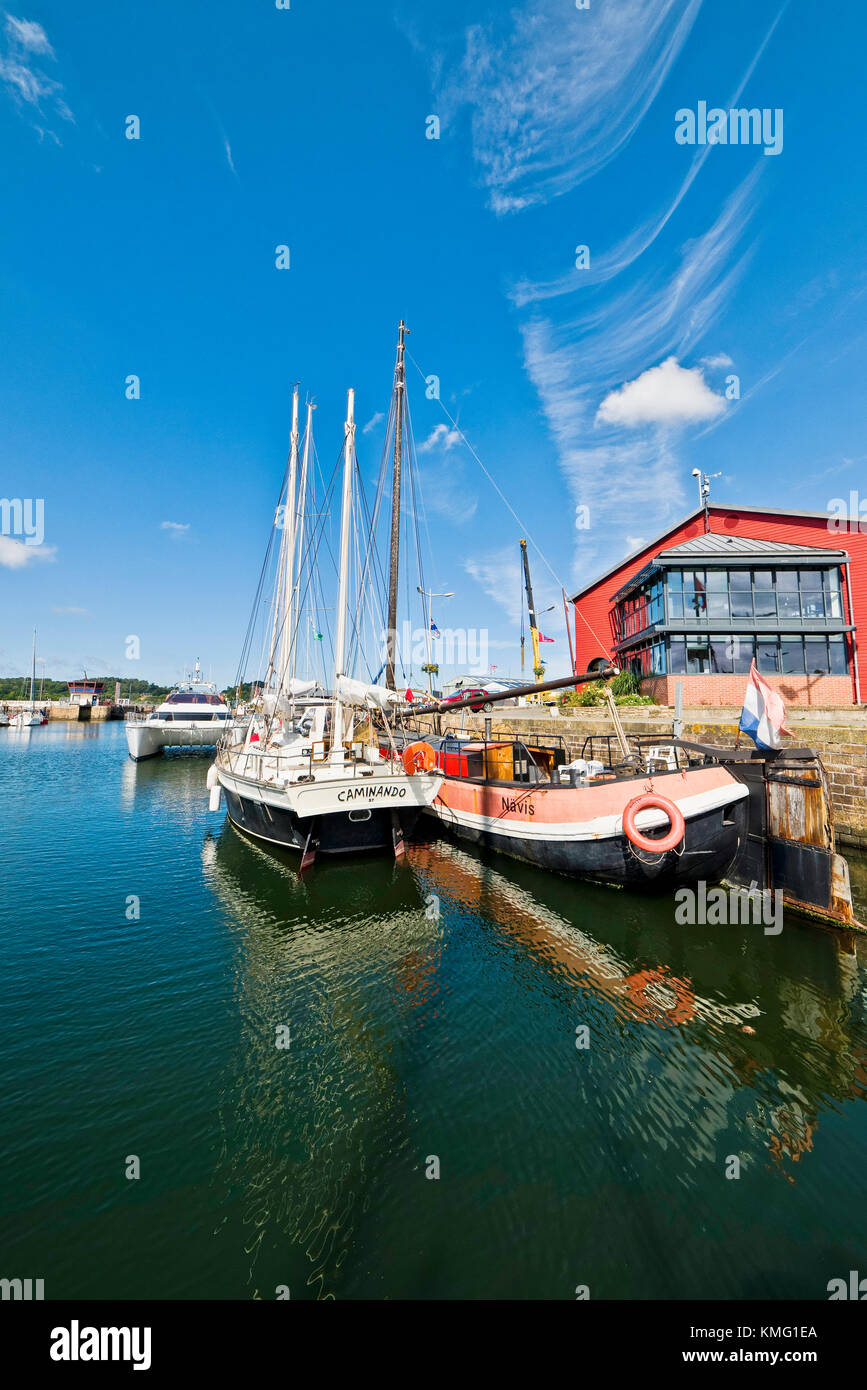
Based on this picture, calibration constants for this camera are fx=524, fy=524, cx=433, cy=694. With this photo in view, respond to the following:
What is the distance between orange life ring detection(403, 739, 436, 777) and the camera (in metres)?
13.1

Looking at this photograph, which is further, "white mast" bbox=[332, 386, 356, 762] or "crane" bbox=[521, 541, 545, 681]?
"crane" bbox=[521, 541, 545, 681]

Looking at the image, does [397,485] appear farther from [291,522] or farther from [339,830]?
[339,830]

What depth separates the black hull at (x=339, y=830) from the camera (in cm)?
1321

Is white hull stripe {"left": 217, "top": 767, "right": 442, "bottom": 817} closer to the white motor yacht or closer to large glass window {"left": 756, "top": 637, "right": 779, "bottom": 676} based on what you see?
large glass window {"left": 756, "top": 637, "right": 779, "bottom": 676}

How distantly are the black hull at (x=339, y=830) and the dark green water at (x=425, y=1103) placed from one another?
97.9 inches

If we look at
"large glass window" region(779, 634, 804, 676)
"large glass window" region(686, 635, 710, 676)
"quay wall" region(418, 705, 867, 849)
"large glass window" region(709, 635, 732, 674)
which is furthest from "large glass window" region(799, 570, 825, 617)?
"quay wall" region(418, 705, 867, 849)

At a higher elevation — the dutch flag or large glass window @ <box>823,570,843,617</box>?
large glass window @ <box>823,570,843,617</box>

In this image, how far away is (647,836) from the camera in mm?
10812

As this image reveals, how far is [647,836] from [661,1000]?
3.68 m

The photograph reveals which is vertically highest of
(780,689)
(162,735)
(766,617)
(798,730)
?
(766,617)

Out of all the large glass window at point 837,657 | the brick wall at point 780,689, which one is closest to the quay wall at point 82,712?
the brick wall at point 780,689

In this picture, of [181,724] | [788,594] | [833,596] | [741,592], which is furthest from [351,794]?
[181,724]

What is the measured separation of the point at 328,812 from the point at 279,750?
3.52m

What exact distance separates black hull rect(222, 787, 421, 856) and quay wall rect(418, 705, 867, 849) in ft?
23.8
